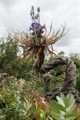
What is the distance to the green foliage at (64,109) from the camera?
112 cm

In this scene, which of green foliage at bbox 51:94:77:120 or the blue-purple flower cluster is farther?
the blue-purple flower cluster

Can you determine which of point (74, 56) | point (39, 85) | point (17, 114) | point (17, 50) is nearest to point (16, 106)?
point (17, 114)

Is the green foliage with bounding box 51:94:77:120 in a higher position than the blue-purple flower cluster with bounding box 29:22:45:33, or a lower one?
lower

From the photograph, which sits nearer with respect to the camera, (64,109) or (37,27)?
(64,109)

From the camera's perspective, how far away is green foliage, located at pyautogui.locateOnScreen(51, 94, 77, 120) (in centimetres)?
112

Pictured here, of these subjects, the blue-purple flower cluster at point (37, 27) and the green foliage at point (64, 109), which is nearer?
the green foliage at point (64, 109)

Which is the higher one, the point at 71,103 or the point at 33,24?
the point at 33,24

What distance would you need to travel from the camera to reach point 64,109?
1137 mm

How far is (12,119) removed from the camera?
1.41 meters

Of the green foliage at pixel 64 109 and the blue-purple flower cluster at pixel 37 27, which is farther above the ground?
the blue-purple flower cluster at pixel 37 27

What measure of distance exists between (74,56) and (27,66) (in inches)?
495

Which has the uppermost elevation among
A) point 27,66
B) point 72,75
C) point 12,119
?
point 27,66

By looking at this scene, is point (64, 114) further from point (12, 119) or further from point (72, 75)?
point (72, 75)

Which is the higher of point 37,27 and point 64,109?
point 37,27
